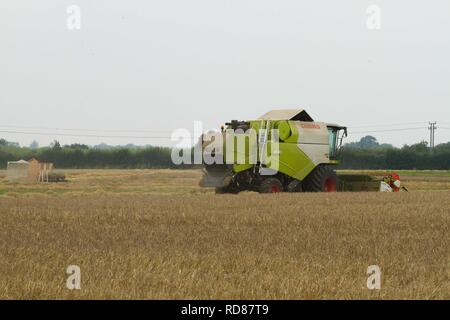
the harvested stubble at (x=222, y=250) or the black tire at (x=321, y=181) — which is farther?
the black tire at (x=321, y=181)

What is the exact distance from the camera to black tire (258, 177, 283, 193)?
25.1 m

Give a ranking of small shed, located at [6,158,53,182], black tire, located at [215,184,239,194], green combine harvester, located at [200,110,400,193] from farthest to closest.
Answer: small shed, located at [6,158,53,182] < black tire, located at [215,184,239,194] < green combine harvester, located at [200,110,400,193]

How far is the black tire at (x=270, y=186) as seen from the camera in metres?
25.1

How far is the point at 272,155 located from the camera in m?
25.5

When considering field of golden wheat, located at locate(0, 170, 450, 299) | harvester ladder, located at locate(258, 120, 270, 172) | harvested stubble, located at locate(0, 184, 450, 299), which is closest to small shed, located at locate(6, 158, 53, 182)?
harvester ladder, located at locate(258, 120, 270, 172)

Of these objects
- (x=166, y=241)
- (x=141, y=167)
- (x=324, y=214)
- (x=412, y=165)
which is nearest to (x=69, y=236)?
(x=166, y=241)

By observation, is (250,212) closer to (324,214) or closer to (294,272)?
(324,214)

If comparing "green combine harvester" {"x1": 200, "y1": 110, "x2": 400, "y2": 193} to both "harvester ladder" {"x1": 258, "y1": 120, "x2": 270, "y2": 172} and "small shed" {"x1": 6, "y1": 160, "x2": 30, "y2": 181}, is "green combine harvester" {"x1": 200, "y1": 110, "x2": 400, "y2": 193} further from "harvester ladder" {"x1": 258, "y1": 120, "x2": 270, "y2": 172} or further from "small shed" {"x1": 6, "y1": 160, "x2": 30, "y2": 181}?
"small shed" {"x1": 6, "y1": 160, "x2": 30, "y2": 181}

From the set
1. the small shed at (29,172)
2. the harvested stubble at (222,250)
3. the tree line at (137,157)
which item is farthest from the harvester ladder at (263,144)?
the tree line at (137,157)

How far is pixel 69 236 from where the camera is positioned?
1236 cm

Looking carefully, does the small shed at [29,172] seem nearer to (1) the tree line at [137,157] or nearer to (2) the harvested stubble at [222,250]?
(2) the harvested stubble at [222,250]

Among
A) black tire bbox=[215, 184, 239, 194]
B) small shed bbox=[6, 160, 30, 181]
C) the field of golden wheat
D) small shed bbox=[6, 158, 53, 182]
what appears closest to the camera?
the field of golden wheat
